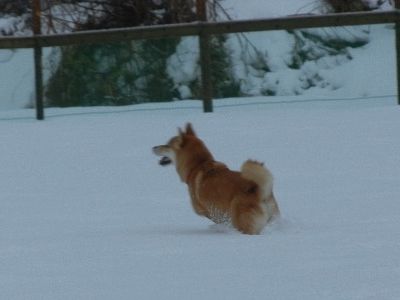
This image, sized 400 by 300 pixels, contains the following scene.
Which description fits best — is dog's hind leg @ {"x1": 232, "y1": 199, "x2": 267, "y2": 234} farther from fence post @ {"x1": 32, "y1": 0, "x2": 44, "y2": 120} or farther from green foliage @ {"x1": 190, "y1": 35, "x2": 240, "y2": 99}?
fence post @ {"x1": 32, "y1": 0, "x2": 44, "y2": 120}

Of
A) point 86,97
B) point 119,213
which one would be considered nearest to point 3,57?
point 86,97

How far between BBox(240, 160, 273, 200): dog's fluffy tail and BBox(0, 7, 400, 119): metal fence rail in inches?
251

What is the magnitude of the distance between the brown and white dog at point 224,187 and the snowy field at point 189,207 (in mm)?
101

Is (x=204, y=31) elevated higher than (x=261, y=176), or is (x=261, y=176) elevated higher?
(x=204, y=31)

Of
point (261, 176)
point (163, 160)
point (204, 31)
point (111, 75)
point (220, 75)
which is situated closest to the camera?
point (261, 176)

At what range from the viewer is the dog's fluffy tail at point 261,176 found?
6.33m

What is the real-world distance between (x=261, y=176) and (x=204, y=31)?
262 inches

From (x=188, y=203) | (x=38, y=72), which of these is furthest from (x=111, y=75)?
(x=188, y=203)

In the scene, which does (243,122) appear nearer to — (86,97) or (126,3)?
(86,97)

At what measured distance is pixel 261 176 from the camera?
633 centimetres

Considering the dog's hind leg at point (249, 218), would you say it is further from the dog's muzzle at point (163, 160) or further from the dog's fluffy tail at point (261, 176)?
the dog's muzzle at point (163, 160)

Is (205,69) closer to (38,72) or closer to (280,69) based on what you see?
(280,69)

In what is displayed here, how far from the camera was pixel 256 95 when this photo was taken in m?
13.4

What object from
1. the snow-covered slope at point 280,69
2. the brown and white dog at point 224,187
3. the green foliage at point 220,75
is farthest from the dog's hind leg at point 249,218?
the green foliage at point 220,75
